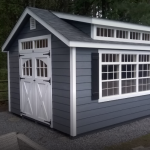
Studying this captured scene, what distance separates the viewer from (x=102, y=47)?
21.1 feet

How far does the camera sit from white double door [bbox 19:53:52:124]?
6.96 m

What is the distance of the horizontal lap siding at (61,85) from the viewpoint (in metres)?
6.19

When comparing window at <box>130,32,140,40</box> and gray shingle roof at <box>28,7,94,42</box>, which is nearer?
gray shingle roof at <box>28,7,94,42</box>

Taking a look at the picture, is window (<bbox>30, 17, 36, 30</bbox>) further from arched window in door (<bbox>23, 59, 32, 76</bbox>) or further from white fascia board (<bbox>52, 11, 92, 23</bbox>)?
arched window in door (<bbox>23, 59, 32, 76</bbox>)

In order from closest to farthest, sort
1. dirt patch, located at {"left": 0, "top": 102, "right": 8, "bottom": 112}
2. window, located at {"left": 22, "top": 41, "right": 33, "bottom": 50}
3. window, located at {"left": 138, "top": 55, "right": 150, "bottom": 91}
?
window, located at {"left": 22, "top": 41, "right": 33, "bottom": 50} → window, located at {"left": 138, "top": 55, "right": 150, "bottom": 91} → dirt patch, located at {"left": 0, "top": 102, "right": 8, "bottom": 112}

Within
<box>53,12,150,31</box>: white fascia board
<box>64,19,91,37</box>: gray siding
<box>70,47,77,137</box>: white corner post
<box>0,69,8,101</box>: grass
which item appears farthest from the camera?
<box>0,69,8,101</box>: grass

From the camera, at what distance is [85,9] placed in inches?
650

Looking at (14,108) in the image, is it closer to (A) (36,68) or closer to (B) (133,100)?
(A) (36,68)

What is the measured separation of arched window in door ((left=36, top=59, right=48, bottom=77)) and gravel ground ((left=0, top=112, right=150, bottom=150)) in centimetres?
170

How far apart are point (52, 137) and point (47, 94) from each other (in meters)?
1.33

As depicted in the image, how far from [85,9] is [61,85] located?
11.4m

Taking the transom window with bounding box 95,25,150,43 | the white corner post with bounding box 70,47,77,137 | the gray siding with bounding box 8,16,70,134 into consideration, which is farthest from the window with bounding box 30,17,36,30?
the white corner post with bounding box 70,47,77,137

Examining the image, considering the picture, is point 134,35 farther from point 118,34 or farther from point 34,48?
point 34,48

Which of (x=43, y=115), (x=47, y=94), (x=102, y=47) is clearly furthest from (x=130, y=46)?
(x=43, y=115)
